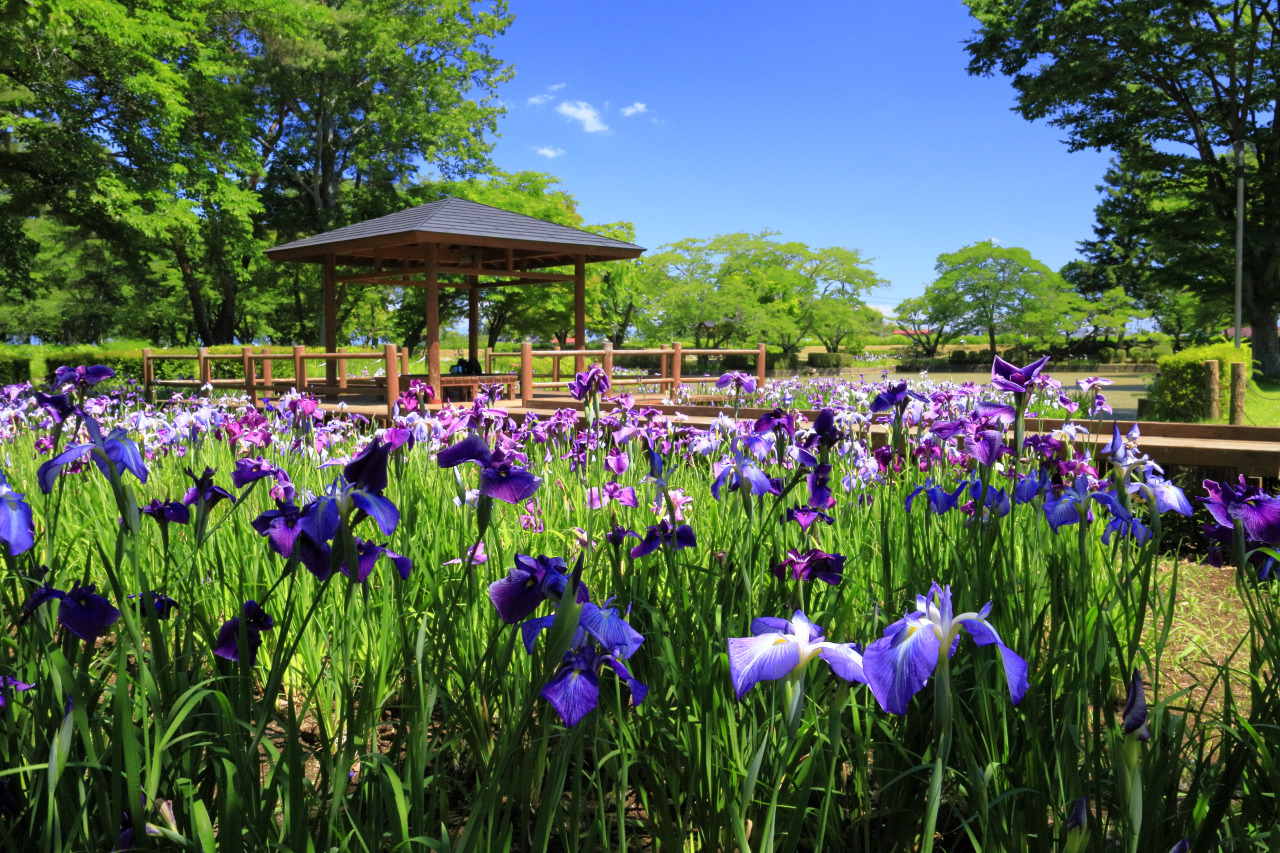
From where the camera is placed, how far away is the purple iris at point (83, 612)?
1385mm

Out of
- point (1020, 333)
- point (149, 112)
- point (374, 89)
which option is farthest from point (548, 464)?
point (1020, 333)

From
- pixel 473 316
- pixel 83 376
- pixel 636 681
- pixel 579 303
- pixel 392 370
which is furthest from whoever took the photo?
pixel 473 316

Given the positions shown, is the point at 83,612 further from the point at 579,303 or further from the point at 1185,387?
the point at 579,303

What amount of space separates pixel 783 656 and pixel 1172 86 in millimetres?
27335

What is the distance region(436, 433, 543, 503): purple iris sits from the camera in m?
1.26

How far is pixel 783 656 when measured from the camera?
2.98 ft

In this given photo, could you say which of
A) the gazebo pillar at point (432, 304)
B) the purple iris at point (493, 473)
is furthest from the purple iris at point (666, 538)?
the gazebo pillar at point (432, 304)

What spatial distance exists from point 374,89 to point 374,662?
89.7 feet

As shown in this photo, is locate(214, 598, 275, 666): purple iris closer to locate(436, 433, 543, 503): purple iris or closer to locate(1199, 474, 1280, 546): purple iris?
locate(436, 433, 543, 503): purple iris

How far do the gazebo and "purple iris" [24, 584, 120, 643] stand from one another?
9.39 metres

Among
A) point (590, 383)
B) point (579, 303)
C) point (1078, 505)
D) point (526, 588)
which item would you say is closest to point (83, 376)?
Result: point (590, 383)

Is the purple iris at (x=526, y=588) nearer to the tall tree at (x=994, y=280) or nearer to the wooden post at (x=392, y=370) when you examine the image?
the wooden post at (x=392, y=370)

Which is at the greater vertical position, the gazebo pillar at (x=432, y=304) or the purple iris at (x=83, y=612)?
the gazebo pillar at (x=432, y=304)

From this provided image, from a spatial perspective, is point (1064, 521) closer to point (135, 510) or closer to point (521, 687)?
point (521, 687)
